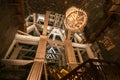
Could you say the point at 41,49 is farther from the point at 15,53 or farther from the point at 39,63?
the point at 15,53

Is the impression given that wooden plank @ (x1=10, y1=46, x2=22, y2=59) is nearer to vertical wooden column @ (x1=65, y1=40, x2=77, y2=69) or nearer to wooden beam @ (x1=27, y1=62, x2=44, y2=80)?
wooden beam @ (x1=27, y1=62, x2=44, y2=80)

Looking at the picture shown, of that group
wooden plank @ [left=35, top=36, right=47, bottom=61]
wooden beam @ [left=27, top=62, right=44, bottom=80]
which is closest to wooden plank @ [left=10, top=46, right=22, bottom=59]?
wooden plank @ [left=35, top=36, right=47, bottom=61]

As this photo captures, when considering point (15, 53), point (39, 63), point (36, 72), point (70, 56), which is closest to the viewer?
point (36, 72)

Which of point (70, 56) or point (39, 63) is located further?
point (70, 56)

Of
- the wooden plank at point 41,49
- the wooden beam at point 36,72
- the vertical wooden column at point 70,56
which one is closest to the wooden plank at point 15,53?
the wooden plank at point 41,49

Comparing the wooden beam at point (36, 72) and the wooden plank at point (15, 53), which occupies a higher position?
the wooden plank at point (15, 53)

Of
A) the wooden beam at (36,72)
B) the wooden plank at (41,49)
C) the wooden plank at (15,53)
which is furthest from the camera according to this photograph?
the wooden plank at (15,53)

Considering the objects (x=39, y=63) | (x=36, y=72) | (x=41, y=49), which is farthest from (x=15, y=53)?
(x=36, y=72)

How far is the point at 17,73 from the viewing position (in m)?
7.56

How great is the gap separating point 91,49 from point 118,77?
13.3 ft

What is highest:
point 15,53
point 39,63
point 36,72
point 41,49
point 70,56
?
point 15,53

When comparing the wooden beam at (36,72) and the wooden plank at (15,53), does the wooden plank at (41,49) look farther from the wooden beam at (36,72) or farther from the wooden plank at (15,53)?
the wooden plank at (15,53)

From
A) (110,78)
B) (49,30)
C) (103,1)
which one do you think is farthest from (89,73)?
(49,30)

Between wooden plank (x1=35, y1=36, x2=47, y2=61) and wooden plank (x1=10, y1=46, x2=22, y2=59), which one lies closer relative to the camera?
wooden plank (x1=35, y1=36, x2=47, y2=61)
